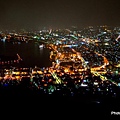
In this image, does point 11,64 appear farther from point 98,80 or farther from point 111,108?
point 111,108

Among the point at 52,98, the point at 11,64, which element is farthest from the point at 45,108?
the point at 11,64

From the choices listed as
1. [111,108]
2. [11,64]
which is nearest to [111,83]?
[111,108]

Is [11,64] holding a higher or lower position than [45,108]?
higher

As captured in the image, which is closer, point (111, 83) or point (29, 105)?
point (29, 105)

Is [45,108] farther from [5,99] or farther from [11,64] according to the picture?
[11,64]

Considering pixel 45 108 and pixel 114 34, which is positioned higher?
pixel 114 34

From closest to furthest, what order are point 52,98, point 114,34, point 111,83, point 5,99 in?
point 5,99 < point 52,98 < point 111,83 < point 114,34

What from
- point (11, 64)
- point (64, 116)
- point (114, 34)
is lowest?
point (64, 116)

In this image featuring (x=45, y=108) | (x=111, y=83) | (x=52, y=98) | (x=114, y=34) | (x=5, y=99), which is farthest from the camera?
(x=114, y=34)

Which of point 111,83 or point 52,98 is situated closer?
point 52,98

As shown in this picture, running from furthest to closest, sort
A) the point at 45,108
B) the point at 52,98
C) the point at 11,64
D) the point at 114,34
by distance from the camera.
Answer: the point at 114,34, the point at 11,64, the point at 52,98, the point at 45,108
